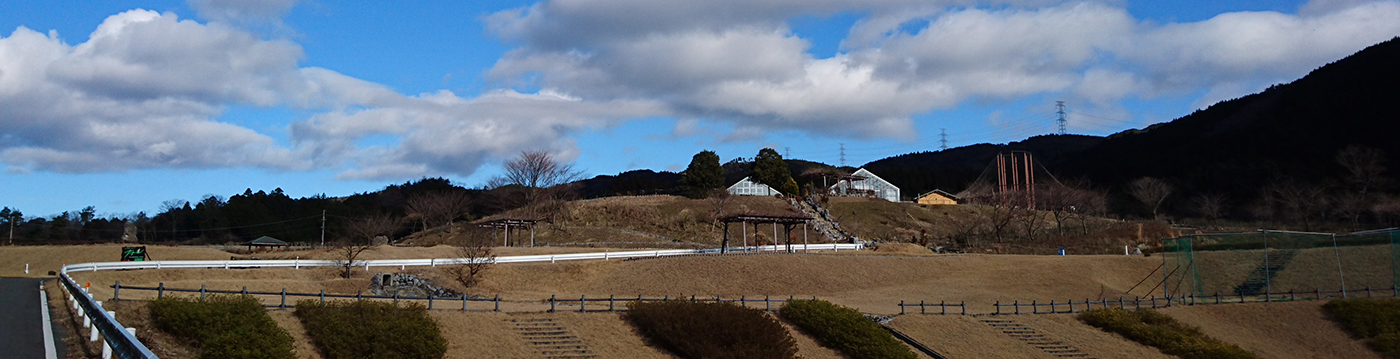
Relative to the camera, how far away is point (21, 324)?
17.2m

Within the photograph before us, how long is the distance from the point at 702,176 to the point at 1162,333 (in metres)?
61.1

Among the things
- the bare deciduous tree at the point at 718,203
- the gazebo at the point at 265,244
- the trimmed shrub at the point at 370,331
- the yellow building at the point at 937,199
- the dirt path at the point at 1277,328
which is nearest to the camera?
the trimmed shrub at the point at 370,331

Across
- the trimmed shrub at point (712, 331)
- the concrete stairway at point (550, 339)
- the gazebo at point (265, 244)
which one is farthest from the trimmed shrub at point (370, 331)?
the gazebo at point (265, 244)

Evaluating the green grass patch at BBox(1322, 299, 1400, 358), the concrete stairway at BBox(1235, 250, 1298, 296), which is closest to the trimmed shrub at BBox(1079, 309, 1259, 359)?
the green grass patch at BBox(1322, 299, 1400, 358)

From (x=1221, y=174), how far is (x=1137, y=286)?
70.7 meters

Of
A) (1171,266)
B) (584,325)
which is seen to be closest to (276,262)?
(584,325)

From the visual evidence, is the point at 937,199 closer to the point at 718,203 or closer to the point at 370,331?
the point at 718,203

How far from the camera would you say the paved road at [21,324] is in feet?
44.7

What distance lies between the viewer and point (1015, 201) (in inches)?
2689

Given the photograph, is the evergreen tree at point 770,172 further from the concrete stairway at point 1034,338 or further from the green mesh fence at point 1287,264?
the concrete stairway at point 1034,338

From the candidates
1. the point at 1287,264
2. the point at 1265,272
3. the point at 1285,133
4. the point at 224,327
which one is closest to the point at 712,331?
the point at 224,327

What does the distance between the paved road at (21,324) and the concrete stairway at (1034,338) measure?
23.7 metres

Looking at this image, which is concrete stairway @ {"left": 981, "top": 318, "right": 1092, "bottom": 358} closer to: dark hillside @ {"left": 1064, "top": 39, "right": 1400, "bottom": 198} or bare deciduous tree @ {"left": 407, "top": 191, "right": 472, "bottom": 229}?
bare deciduous tree @ {"left": 407, "top": 191, "right": 472, "bottom": 229}

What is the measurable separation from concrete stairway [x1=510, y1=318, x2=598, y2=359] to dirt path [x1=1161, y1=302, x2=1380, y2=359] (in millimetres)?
20994
